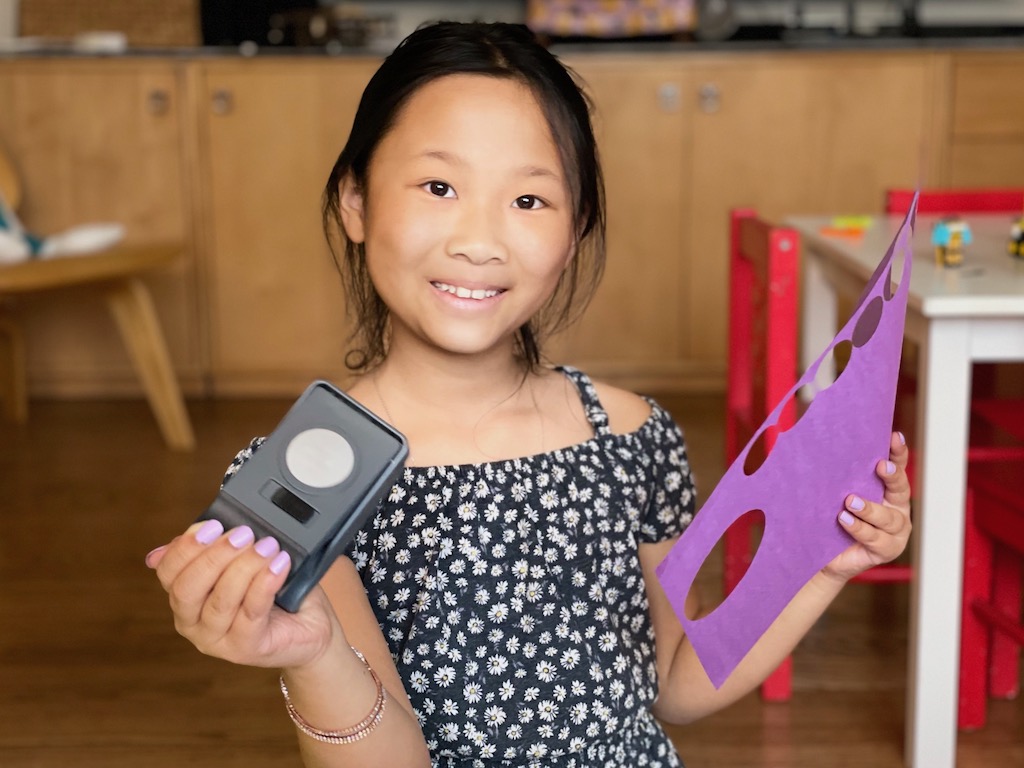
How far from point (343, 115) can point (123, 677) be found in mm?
1984

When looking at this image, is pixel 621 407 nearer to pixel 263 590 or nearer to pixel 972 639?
pixel 263 590

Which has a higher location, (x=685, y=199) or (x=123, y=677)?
(x=685, y=199)

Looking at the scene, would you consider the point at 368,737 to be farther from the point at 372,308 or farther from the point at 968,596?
the point at 968,596

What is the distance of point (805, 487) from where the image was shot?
0.77m

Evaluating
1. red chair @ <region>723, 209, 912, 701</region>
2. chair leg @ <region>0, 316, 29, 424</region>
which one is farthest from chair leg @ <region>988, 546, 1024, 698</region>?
chair leg @ <region>0, 316, 29, 424</region>

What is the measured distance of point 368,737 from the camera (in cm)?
74

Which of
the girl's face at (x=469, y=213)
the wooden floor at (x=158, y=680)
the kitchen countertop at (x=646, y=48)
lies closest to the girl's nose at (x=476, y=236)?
the girl's face at (x=469, y=213)

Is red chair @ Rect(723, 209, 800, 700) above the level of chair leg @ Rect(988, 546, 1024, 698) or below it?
above

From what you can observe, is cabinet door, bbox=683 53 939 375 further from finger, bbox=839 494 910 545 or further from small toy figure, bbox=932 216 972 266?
finger, bbox=839 494 910 545

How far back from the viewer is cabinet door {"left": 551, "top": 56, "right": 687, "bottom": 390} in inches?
134

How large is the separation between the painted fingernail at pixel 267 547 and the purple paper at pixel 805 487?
0.25m

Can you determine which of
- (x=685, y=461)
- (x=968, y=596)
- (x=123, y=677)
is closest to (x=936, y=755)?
(x=968, y=596)

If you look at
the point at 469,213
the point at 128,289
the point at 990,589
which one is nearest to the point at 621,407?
the point at 469,213

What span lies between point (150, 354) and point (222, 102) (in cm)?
82
